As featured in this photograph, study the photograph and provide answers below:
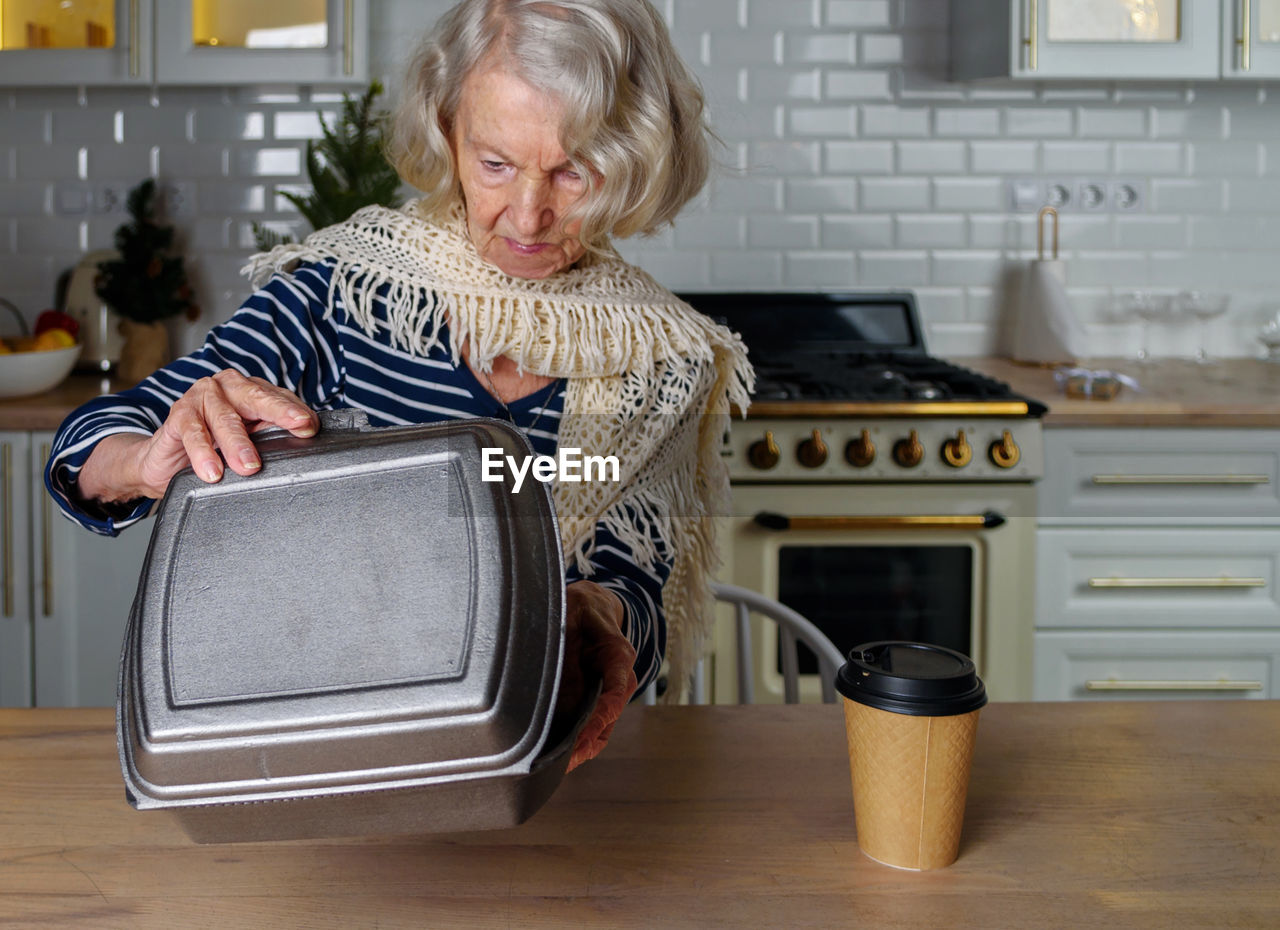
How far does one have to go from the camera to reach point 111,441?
3.12 feet

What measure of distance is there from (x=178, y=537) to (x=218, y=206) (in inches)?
94.4

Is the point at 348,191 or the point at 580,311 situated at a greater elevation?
the point at 348,191

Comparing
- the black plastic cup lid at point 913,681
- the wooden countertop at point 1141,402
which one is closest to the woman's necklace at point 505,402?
the black plastic cup lid at point 913,681

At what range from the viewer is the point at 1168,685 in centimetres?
241

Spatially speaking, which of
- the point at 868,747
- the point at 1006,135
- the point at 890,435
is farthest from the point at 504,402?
the point at 1006,135

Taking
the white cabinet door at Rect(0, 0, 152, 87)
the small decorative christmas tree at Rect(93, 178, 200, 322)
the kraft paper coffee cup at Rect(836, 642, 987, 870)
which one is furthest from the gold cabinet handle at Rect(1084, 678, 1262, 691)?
the white cabinet door at Rect(0, 0, 152, 87)

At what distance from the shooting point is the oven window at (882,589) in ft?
7.72

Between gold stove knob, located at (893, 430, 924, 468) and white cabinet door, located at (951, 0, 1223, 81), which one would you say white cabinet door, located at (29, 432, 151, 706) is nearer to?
gold stove knob, located at (893, 430, 924, 468)

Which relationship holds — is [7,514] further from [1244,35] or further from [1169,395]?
[1244,35]

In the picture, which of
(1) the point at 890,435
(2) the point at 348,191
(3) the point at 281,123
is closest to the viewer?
(1) the point at 890,435

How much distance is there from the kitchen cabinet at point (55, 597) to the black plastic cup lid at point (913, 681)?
1.86m

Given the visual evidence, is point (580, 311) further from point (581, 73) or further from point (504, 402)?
point (581, 73)

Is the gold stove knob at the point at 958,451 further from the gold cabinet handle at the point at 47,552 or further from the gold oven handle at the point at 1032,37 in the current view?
the gold cabinet handle at the point at 47,552

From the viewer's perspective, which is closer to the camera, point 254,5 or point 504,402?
point 504,402
